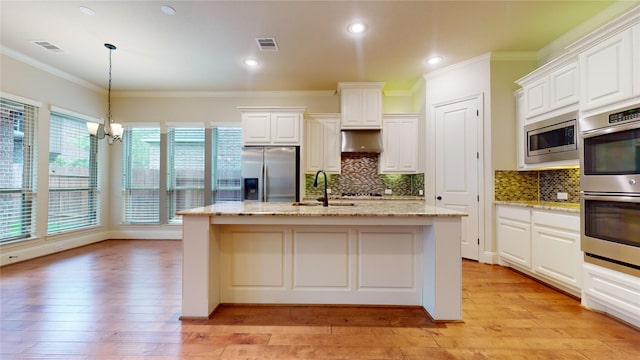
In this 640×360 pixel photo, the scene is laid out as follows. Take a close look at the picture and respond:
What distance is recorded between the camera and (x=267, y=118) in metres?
4.67

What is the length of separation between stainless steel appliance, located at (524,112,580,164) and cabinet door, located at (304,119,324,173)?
2926mm

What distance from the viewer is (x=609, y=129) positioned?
2.12 metres

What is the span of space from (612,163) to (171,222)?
618 centimetres

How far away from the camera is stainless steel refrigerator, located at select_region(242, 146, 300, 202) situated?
4598 millimetres

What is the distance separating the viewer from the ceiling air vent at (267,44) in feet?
11.2

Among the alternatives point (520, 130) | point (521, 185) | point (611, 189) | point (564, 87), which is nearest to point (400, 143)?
point (520, 130)

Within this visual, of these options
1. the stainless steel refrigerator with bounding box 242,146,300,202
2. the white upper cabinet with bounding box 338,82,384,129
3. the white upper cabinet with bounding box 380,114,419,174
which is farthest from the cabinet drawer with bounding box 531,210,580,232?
the stainless steel refrigerator with bounding box 242,146,300,202

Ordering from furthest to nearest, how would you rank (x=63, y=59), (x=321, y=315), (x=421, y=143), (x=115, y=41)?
(x=421, y=143) < (x=63, y=59) < (x=115, y=41) < (x=321, y=315)

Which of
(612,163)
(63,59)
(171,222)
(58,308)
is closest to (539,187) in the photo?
(612,163)

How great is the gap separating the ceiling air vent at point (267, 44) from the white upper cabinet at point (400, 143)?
2.21m

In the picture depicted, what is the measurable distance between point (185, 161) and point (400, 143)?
4.12 metres

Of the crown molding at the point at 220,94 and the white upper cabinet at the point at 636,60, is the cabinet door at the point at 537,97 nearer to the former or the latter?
the white upper cabinet at the point at 636,60

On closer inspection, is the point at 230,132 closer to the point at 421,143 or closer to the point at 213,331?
the point at 421,143

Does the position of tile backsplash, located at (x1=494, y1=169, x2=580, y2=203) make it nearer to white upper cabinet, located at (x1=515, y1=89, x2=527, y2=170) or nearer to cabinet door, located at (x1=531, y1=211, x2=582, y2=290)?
white upper cabinet, located at (x1=515, y1=89, x2=527, y2=170)
